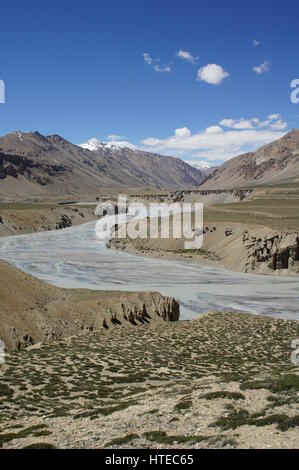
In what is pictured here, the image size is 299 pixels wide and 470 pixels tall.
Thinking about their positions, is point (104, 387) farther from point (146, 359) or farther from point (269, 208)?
point (269, 208)

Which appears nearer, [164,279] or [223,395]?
[223,395]

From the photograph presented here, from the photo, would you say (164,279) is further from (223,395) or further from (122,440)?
(122,440)

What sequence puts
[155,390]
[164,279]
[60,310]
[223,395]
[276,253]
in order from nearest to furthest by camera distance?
1. [223,395]
2. [155,390]
3. [60,310]
4. [164,279]
5. [276,253]

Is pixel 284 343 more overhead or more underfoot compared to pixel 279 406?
more underfoot

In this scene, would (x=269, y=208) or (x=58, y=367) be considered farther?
(x=269, y=208)

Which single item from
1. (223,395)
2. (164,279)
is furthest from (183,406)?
(164,279)

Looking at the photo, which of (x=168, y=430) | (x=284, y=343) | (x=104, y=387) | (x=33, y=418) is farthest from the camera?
(x=284, y=343)
